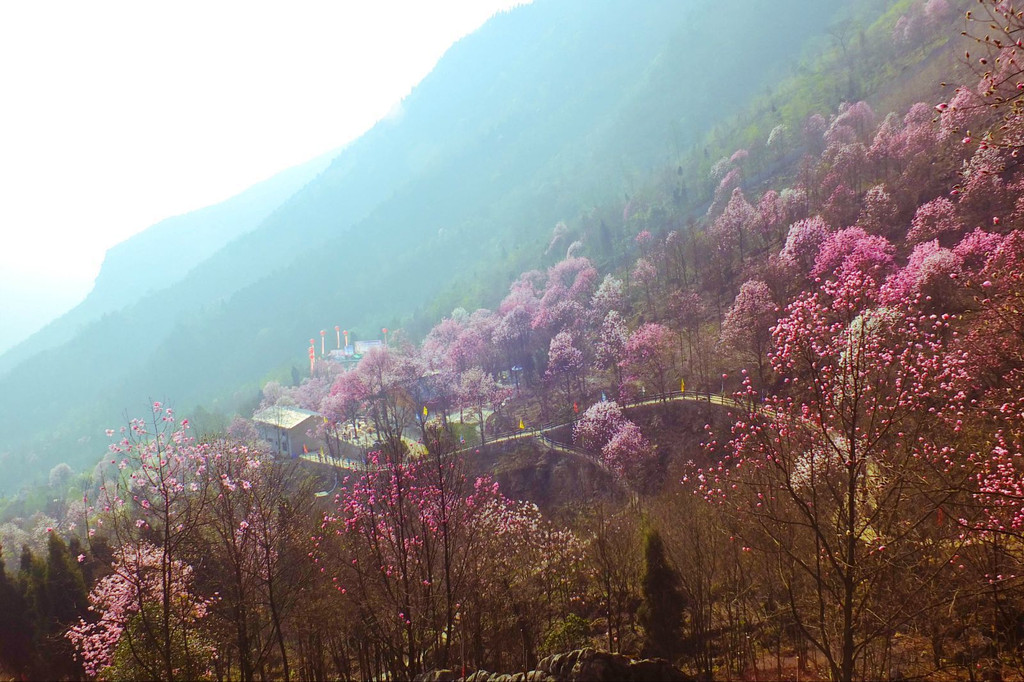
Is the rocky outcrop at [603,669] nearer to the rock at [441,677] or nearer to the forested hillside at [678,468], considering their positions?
the forested hillside at [678,468]

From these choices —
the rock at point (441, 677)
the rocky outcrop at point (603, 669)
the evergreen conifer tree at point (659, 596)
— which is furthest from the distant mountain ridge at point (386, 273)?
the rocky outcrop at point (603, 669)

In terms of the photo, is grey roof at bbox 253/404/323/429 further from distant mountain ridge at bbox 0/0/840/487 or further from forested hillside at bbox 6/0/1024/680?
distant mountain ridge at bbox 0/0/840/487

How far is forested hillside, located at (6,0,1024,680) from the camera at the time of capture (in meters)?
11.6

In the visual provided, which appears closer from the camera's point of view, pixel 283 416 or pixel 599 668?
pixel 599 668

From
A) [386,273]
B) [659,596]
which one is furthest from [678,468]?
[386,273]

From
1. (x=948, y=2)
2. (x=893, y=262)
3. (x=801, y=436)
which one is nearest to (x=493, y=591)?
(x=801, y=436)

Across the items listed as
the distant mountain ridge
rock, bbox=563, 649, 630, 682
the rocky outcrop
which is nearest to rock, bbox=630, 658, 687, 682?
the rocky outcrop

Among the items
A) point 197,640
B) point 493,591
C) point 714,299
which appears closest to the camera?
point 197,640

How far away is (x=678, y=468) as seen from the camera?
105 feet

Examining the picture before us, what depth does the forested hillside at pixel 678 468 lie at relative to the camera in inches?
456

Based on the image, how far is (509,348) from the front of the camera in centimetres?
7106

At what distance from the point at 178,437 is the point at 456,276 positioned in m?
147

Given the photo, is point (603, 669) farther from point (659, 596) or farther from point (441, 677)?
point (659, 596)

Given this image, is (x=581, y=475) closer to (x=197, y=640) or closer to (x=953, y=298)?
(x=953, y=298)
